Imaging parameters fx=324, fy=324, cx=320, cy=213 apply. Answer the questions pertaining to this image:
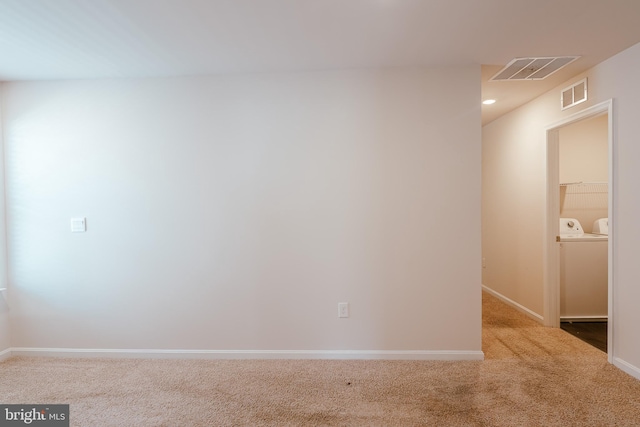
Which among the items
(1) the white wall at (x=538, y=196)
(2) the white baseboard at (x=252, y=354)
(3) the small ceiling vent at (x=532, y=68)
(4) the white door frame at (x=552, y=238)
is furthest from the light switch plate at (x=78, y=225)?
(4) the white door frame at (x=552, y=238)

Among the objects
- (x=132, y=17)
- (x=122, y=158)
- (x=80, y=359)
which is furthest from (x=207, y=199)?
(x=80, y=359)

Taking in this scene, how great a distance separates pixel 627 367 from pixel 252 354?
2916 mm

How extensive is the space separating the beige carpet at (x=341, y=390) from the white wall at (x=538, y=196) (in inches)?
23.0

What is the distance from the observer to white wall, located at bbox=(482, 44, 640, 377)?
7.95ft

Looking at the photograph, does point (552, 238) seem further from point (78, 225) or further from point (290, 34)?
point (78, 225)

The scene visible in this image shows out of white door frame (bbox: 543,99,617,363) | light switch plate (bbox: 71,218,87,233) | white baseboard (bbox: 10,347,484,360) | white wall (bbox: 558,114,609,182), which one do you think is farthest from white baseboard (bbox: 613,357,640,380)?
light switch plate (bbox: 71,218,87,233)

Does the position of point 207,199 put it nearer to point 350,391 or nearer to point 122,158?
point 122,158

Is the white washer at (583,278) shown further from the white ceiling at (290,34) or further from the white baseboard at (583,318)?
the white ceiling at (290,34)

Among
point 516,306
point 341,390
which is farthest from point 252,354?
point 516,306

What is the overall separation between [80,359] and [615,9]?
15.3ft

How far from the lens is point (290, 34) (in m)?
2.17

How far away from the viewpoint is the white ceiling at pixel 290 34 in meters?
1.89

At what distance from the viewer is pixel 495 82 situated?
3039mm

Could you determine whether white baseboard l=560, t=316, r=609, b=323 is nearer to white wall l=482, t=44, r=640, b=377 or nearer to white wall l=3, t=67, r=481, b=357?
white wall l=482, t=44, r=640, b=377
